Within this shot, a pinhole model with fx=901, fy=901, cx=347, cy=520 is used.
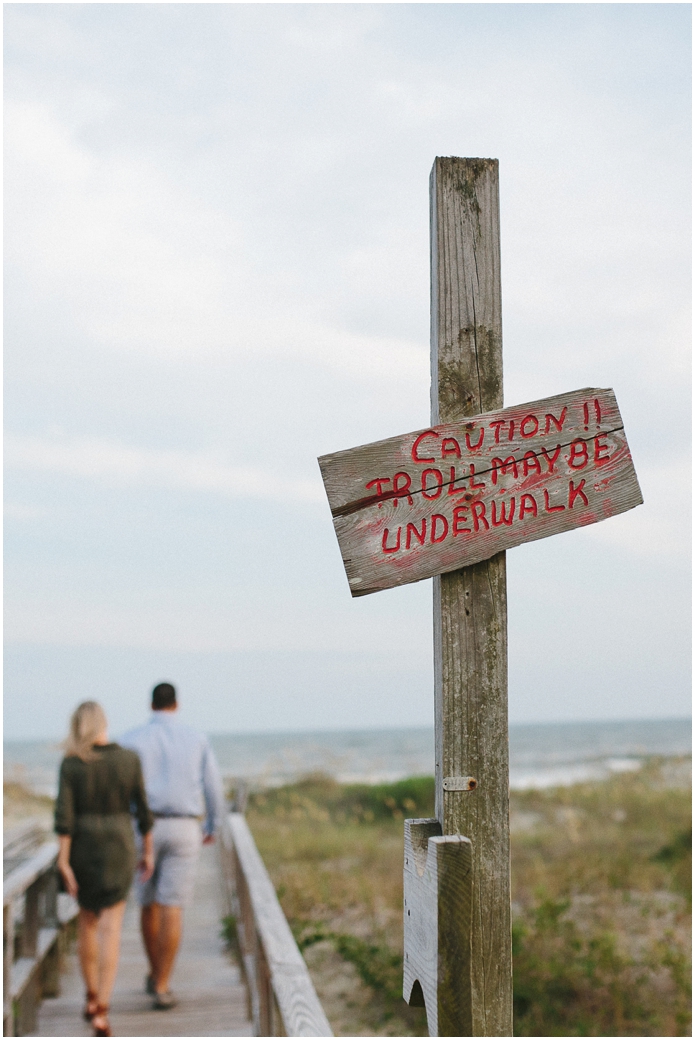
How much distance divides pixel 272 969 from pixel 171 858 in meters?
1.90

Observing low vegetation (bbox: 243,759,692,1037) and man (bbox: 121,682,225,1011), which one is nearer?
man (bbox: 121,682,225,1011)

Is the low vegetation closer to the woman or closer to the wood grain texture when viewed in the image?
the woman

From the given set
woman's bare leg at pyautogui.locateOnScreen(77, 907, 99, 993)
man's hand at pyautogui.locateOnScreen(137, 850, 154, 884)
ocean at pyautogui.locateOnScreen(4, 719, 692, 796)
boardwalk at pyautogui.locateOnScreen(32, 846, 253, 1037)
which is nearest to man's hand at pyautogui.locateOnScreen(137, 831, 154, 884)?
A: man's hand at pyautogui.locateOnScreen(137, 850, 154, 884)

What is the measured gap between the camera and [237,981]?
550 cm

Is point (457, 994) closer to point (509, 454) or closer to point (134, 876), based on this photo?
point (509, 454)

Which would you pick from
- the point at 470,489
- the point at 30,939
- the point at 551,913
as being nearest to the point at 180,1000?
the point at 30,939

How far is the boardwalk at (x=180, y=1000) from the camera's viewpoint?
4.68 meters

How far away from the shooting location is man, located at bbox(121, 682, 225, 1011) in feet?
16.0

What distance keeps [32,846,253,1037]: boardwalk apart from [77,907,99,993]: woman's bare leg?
0.33 meters

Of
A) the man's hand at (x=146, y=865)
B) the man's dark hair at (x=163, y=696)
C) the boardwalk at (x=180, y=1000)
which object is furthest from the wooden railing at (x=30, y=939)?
the man's dark hair at (x=163, y=696)

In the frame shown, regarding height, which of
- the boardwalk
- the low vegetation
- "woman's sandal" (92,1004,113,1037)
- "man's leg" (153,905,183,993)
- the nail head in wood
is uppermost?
the nail head in wood

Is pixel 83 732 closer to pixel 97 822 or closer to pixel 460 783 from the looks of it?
pixel 97 822

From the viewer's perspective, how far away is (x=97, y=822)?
14.8ft

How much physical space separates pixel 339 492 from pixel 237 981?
474 centimetres
